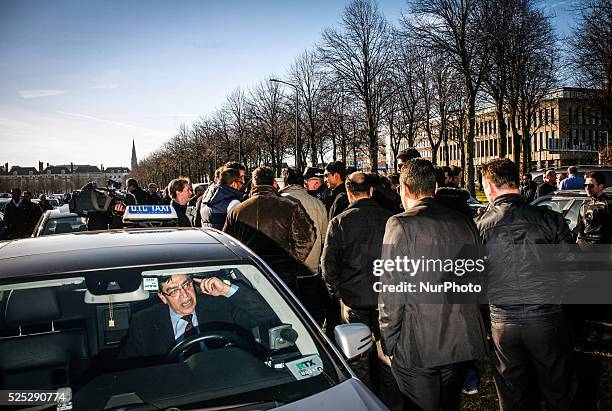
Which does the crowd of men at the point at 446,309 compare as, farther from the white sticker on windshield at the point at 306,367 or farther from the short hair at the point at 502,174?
the white sticker on windshield at the point at 306,367

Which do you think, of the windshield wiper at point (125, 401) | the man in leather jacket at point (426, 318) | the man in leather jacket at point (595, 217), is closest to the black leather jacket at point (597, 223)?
the man in leather jacket at point (595, 217)

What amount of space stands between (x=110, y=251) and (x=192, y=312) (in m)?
0.56


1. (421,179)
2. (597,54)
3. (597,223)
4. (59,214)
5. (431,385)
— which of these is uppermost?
(597,54)

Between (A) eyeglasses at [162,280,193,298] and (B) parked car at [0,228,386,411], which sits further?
(A) eyeglasses at [162,280,193,298]

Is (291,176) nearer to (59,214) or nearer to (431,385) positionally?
(431,385)

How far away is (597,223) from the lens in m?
6.41

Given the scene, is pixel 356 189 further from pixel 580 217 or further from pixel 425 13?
pixel 425 13

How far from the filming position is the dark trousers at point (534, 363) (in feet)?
11.7

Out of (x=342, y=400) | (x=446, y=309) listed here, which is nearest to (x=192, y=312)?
(x=342, y=400)

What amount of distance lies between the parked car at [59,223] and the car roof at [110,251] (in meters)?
5.61

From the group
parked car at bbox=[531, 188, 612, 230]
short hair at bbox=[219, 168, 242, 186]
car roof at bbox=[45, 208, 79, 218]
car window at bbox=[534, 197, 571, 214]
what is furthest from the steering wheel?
car roof at bbox=[45, 208, 79, 218]

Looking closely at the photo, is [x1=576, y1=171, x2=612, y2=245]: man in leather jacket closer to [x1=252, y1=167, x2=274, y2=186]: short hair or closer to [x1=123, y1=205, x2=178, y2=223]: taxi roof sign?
[x1=252, y1=167, x2=274, y2=186]: short hair

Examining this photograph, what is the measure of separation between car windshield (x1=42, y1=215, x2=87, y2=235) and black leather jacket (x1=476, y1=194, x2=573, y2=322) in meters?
6.83

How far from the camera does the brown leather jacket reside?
18.4ft
